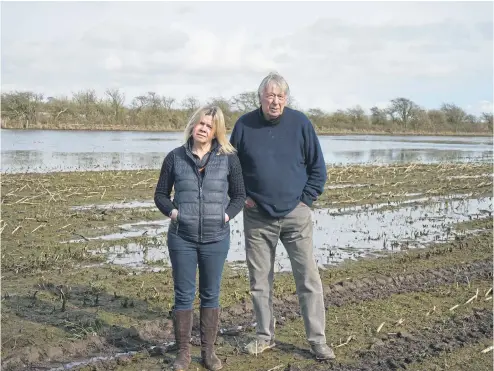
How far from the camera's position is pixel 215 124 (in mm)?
4766

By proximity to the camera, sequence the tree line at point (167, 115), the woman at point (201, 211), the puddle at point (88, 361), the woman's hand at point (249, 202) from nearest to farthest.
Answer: the woman at point (201, 211)
the puddle at point (88, 361)
the woman's hand at point (249, 202)
the tree line at point (167, 115)

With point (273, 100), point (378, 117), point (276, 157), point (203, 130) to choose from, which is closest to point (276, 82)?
point (273, 100)

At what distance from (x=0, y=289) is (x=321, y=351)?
12.8 feet

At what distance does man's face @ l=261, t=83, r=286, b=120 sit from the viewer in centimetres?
490

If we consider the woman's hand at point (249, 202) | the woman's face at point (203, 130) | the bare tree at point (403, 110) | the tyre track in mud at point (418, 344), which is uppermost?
the bare tree at point (403, 110)

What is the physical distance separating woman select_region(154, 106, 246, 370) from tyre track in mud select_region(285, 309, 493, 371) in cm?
91

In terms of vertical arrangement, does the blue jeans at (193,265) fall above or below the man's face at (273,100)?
below

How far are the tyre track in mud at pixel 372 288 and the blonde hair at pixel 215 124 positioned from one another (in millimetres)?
2054

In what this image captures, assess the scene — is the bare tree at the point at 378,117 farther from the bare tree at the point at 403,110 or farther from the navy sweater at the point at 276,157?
the navy sweater at the point at 276,157

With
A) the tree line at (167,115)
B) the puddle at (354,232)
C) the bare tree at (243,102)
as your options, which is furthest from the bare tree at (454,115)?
the puddle at (354,232)

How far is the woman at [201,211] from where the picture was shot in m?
4.71

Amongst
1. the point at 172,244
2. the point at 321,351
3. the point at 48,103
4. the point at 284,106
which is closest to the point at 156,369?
the point at 172,244

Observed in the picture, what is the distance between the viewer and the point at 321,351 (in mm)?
5078

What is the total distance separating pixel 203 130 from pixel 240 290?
289 centimetres
